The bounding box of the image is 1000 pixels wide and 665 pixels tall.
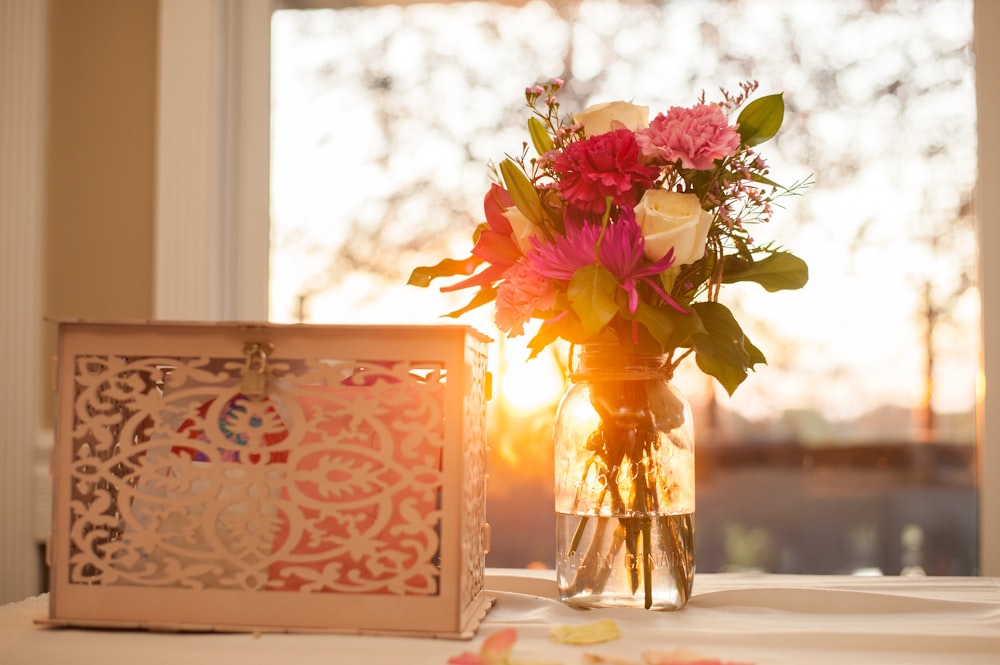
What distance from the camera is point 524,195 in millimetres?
876

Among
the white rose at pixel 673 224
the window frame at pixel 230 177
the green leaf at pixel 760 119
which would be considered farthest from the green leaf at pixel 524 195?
the window frame at pixel 230 177

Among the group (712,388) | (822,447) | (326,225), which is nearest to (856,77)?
(712,388)

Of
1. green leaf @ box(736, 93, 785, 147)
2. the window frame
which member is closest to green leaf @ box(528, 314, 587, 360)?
green leaf @ box(736, 93, 785, 147)

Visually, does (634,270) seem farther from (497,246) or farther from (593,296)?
(497,246)

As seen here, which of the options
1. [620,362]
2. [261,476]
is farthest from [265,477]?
[620,362]

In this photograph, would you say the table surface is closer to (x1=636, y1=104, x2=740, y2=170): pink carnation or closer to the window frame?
(x1=636, y1=104, x2=740, y2=170): pink carnation

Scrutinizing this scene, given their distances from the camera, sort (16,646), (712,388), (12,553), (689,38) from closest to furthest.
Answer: (16,646) → (12,553) → (689,38) → (712,388)

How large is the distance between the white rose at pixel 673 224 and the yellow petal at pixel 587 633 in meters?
0.33

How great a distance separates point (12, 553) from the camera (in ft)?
5.39

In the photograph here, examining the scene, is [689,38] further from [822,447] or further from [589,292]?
[589,292]

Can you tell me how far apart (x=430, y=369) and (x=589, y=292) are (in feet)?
0.52

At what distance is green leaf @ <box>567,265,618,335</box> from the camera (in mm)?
781

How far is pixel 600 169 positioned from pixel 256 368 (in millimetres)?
362

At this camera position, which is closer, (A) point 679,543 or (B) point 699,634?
(B) point 699,634
